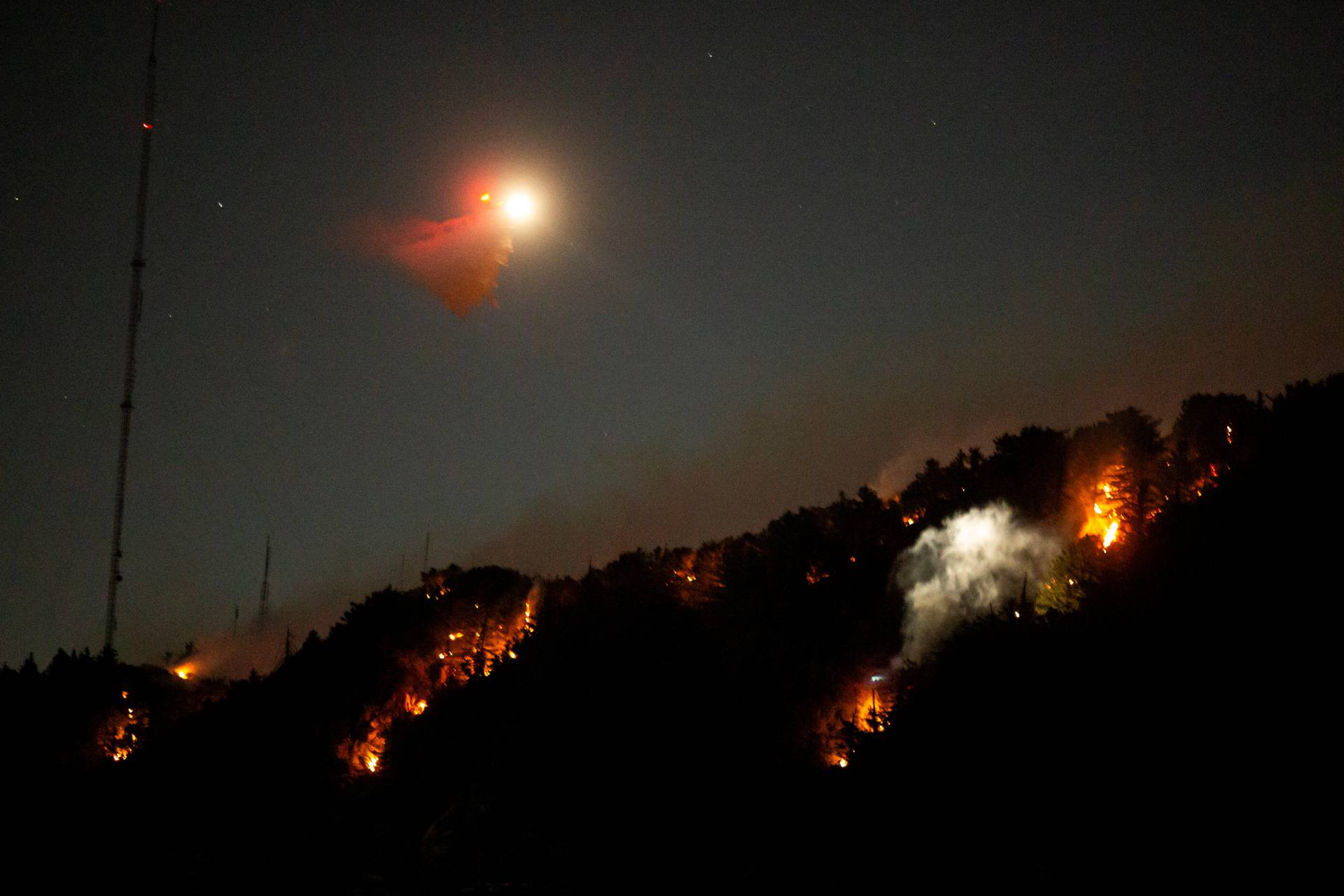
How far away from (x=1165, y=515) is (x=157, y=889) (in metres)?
34.8

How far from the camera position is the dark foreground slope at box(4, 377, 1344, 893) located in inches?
894

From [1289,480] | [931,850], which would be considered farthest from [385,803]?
[1289,480]

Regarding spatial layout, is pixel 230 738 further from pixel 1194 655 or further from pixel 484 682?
pixel 1194 655

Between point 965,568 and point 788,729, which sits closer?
point 788,729

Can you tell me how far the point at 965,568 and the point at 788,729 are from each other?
8507mm

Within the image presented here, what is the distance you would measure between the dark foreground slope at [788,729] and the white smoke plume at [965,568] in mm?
1015

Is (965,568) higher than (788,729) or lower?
higher

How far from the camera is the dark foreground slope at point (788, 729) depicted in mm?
22703

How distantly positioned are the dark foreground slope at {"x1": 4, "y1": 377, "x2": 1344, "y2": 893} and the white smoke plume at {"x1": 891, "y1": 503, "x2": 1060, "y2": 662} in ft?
3.33

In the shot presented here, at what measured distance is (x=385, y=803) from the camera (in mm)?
41562

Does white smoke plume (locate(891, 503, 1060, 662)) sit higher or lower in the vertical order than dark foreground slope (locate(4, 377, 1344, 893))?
higher

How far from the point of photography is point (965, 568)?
3816 centimetres

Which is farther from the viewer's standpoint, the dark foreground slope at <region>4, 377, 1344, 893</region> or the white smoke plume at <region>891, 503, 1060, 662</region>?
the white smoke plume at <region>891, 503, 1060, 662</region>

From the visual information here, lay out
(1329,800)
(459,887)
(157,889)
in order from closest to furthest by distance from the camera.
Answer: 1. (1329,800)
2. (459,887)
3. (157,889)
